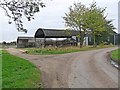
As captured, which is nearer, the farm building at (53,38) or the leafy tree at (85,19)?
the leafy tree at (85,19)

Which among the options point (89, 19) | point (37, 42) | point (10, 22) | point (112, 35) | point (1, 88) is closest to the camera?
point (1, 88)

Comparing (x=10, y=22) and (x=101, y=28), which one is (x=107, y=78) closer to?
(x=10, y=22)

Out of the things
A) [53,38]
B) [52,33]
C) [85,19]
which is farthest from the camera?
[52,33]

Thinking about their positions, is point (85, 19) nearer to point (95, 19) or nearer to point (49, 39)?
point (95, 19)

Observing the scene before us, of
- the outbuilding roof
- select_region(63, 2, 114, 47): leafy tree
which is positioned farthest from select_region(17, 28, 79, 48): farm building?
select_region(63, 2, 114, 47): leafy tree

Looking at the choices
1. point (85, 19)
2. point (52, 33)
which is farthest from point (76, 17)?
point (52, 33)

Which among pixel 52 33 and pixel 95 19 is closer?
pixel 95 19

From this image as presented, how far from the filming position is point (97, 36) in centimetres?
5672

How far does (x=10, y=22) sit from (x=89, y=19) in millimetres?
28326

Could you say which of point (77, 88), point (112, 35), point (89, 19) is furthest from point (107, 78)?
point (112, 35)

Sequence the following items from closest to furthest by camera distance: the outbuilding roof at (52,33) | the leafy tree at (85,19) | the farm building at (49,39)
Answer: the leafy tree at (85,19) < the farm building at (49,39) < the outbuilding roof at (52,33)

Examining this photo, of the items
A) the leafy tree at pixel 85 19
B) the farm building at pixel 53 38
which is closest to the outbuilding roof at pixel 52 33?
the farm building at pixel 53 38

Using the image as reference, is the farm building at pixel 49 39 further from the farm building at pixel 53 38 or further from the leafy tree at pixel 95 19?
the leafy tree at pixel 95 19

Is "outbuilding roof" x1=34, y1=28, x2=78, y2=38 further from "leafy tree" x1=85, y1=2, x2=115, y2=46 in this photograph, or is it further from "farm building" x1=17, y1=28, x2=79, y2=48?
"leafy tree" x1=85, y1=2, x2=115, y2=46
